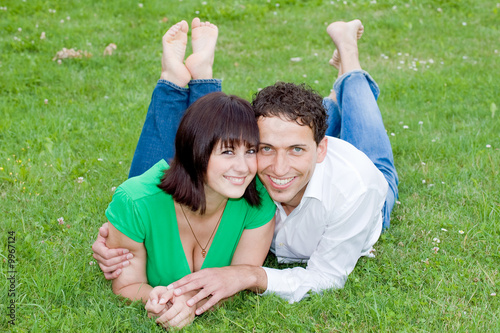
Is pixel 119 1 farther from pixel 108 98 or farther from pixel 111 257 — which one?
pixel 111 257

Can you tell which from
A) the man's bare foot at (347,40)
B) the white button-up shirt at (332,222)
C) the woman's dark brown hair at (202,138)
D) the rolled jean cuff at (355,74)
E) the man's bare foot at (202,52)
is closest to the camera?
the woman's dark brown hair at (202,138)

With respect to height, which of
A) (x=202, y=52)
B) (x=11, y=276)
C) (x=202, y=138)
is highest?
(x=202, y=52)

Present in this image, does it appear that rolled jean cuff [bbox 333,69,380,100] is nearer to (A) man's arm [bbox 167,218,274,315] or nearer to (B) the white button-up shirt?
(B) the white button-up shirt

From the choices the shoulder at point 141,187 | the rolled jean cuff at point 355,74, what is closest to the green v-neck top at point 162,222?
the shoulder at point 141,187

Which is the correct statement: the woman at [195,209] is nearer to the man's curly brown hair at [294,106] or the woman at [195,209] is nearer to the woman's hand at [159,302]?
the woman's hand at [159,302]

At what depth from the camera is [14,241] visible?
3.52 m

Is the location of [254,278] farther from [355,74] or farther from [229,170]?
[355,74]

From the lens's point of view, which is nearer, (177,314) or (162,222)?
(177,314)

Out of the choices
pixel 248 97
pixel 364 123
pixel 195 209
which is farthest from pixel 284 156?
pixel 248 97

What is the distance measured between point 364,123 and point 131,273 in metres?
2.28

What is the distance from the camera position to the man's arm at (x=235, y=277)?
9.43 ft

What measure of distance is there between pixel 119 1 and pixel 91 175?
193 inches

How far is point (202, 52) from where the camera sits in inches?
164

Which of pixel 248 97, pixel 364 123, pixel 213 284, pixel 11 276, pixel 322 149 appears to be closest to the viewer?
pixel 213 284
